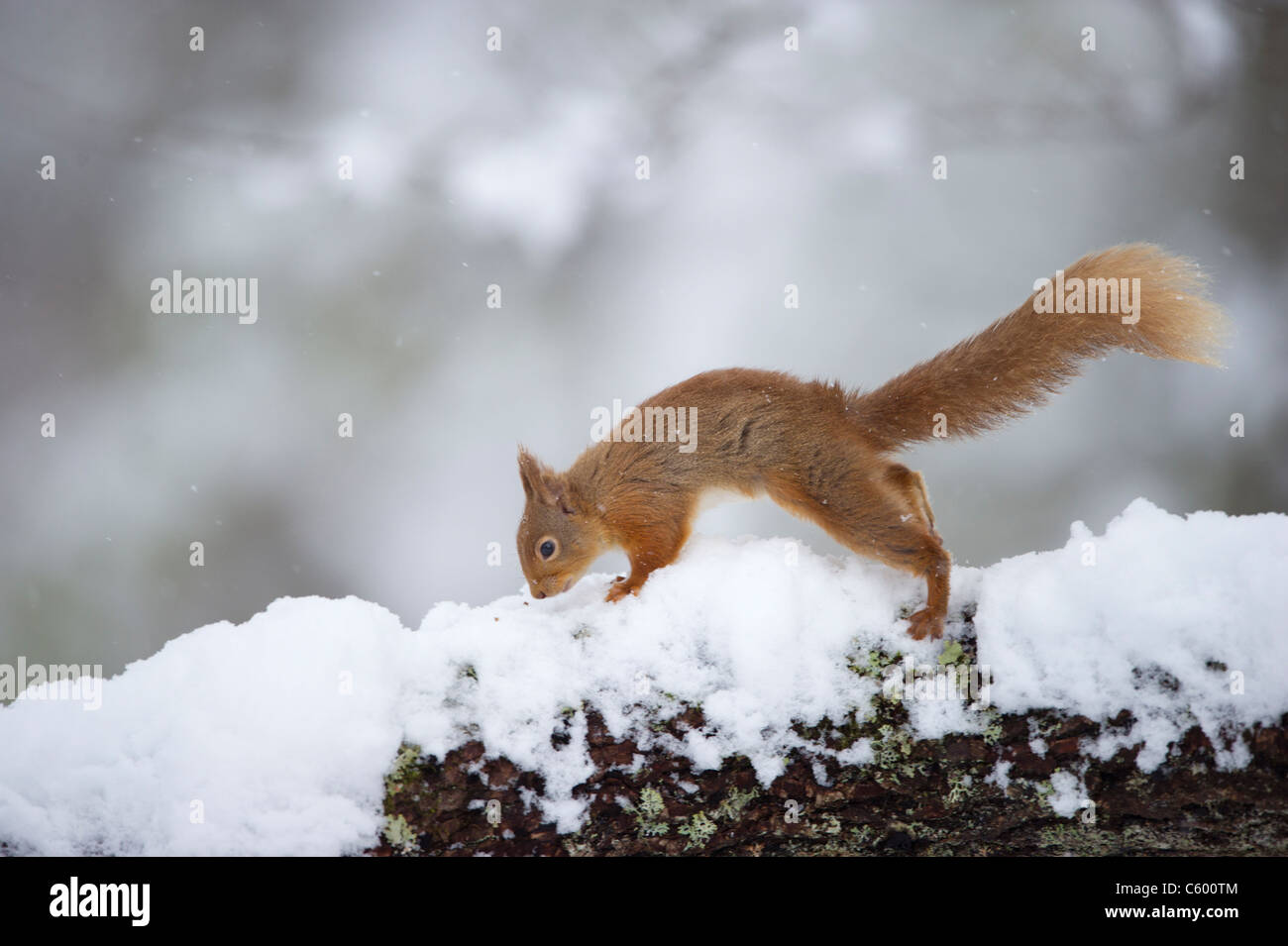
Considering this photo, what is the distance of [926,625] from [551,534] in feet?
3.39

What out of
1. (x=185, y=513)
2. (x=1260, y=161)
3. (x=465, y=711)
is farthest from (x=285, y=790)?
(x=1260, y=161)

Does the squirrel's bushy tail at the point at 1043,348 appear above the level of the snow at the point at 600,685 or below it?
above

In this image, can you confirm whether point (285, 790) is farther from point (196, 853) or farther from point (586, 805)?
point (586, 805)

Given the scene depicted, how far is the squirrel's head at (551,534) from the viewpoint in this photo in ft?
8.14

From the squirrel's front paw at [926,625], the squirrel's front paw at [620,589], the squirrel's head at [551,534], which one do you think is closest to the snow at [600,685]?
the squirrel's front paw at [926,625]

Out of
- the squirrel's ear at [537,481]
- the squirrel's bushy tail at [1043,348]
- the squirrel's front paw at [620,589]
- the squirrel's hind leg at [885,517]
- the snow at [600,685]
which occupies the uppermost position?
A: the squirrel's bushy tail at [1043,348]

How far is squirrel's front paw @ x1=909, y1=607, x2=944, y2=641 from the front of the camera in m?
1.79

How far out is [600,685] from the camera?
177 cm

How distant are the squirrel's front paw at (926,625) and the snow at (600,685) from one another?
2cm

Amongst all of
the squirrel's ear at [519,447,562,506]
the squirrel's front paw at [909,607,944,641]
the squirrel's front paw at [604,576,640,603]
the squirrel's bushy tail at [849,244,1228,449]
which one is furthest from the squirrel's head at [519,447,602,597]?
the squirrel's front paw at [909,607,944,641]

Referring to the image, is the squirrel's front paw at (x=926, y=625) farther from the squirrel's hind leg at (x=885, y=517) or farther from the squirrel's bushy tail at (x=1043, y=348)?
the squirrel's bushy tail at (x=1043, y=348)

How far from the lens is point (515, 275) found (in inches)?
152

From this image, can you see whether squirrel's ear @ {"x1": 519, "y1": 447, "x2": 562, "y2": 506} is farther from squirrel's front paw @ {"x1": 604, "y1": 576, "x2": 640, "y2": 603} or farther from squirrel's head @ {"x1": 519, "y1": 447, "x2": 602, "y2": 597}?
squirrel's front paw @ {"x1": 604, "y1": 576, "x2": 640, "y2": 603}

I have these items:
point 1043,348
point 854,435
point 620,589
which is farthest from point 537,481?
point 1043,348
